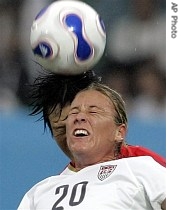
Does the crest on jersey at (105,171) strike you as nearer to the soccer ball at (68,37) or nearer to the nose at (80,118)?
the nose at (80,118)

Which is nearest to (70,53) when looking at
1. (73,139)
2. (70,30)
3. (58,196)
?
(70,30)

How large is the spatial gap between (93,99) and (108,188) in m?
0.23

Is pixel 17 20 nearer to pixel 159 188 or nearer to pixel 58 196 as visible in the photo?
pixel 58 196

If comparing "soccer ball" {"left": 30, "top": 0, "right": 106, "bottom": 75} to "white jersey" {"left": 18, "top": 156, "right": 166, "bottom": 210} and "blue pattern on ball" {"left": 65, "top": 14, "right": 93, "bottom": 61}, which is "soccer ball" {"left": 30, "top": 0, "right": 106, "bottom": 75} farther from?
"white jersey" {"left": 18, "top": 156, "right": 166, "bottom": 210}

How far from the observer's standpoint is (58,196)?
191 cm

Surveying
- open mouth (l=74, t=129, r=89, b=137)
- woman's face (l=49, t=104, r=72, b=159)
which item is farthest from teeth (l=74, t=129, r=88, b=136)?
woman's face (l=49, t=104, r=72, b=159)

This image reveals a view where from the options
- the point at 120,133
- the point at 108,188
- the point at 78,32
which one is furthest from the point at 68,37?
the point at 108,188

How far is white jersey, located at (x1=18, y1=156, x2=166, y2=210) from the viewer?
5.91 ft

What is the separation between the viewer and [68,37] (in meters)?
1.91

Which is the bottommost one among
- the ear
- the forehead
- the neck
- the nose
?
the neck

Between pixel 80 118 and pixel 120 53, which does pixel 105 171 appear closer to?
pixel 80 118

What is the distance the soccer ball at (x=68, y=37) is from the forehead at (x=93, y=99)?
0.06 m
